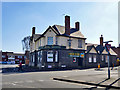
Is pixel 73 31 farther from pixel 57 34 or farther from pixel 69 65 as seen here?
pixel 69 65

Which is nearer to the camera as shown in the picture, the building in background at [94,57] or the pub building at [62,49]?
the pub building at [62,49]

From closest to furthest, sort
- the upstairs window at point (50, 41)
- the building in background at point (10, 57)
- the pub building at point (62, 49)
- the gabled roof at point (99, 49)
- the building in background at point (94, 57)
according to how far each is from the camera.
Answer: the pub building at point (62, 49), the upstairs window at point (50, 41), the building in background at point (94, 57), the gabled roof at point (99, 49), the building in background at point (10, 57)

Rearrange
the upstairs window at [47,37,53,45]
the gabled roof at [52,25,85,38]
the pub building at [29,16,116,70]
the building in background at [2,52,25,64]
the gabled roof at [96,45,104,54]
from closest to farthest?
the pub building at [29,16,116,70] → the upstairs window at [47,37,53,45] → the gabled roof at [52,25,85,38] → the gabled roof at [96,45,104,54] → the building in background at [2,52,25,64]

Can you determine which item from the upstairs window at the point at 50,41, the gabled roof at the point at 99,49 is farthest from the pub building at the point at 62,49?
the gabled roof at the point at 99,49

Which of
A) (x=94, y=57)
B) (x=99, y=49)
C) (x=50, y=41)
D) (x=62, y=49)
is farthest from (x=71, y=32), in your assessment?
(x=99, y=49)

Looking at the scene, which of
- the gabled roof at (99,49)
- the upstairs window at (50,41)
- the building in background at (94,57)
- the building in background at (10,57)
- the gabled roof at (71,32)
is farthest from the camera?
the building in background at (10,57)

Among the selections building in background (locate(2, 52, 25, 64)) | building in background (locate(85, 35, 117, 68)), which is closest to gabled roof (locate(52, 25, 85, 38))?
building in background (locate(85, 35, 117, 68))

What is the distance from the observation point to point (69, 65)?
32812 mm

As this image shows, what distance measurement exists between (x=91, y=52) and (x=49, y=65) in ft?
42.9

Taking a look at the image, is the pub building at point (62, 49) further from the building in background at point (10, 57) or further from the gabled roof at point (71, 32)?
the building in background at point (10, 57)

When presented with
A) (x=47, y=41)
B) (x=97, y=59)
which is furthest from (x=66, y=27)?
(x=97, y=59)

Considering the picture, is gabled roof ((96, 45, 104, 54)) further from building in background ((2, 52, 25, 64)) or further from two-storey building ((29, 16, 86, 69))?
building in background ((2, 52, 25, 64))

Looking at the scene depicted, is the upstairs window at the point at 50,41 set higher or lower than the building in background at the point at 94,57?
higher

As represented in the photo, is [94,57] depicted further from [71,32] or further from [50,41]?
[50,41]
